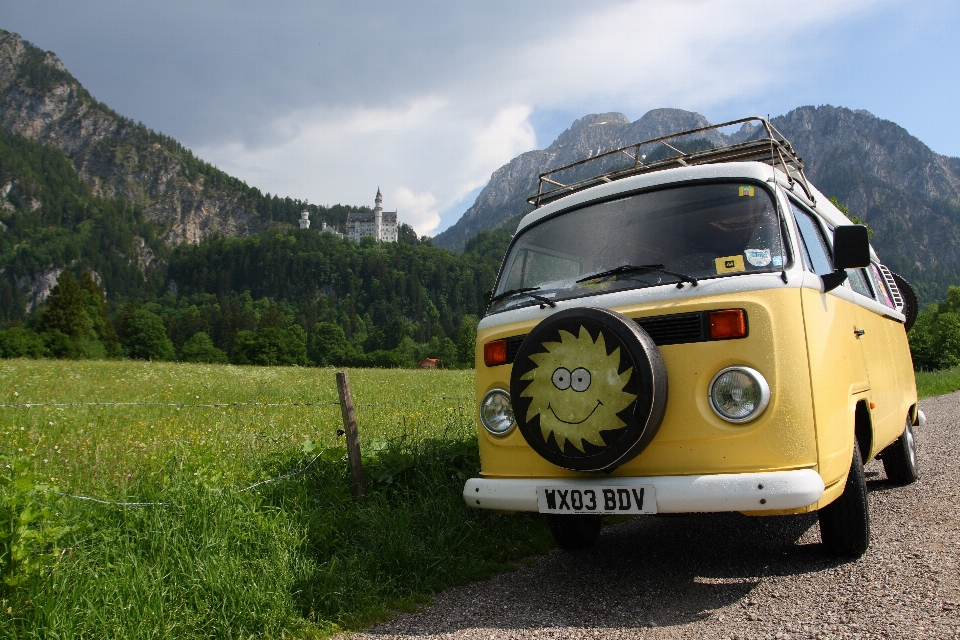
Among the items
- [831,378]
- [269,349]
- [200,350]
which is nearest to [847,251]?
[831,378]

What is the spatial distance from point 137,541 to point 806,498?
345cm

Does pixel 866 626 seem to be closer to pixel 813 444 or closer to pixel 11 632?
pixel 813 444

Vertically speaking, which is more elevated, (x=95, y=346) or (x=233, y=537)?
(x=95, y=346)

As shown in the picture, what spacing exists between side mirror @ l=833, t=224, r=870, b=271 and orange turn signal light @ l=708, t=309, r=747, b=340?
98cm

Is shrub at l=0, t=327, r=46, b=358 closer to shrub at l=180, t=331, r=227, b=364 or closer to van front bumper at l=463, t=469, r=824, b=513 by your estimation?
shrub at l=180, t=331, r=227, b=364

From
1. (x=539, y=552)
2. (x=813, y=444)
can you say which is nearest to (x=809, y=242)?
(x=813, y=444)

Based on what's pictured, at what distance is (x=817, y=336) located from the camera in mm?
3562

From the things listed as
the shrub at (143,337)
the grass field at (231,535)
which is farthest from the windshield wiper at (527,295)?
the shrub at (143,337)

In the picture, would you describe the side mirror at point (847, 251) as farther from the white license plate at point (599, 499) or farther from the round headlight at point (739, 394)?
the white license plate at point (599, 499)

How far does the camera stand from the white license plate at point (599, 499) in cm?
338

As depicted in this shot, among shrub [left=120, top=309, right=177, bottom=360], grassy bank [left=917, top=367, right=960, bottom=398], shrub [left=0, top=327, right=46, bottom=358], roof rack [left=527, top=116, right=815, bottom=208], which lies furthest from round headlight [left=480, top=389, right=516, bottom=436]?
shrub [left=120, top=309, right=177, bottom=360]

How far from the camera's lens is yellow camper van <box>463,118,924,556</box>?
329 cm

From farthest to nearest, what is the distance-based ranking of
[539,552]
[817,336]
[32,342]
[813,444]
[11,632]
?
[32,342] → [539,552] → [817,336] → [813,444] → [11,632]

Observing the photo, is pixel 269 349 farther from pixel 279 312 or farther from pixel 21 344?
pixel 279 312
